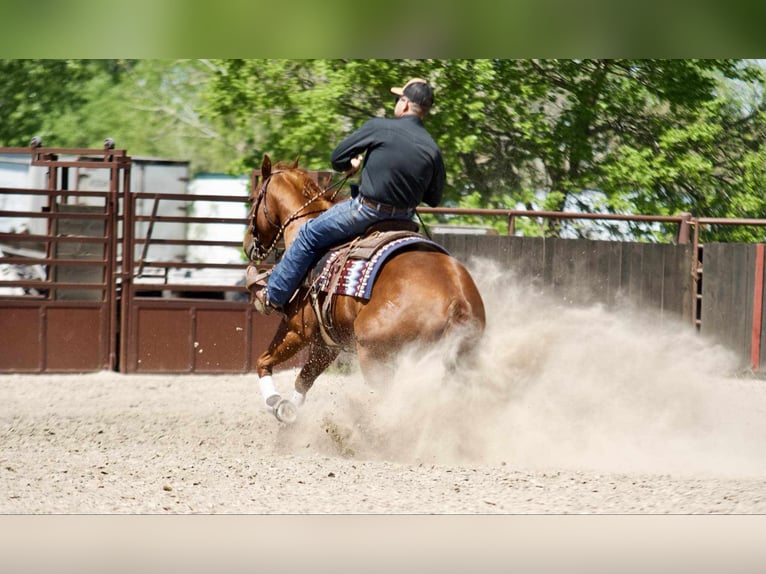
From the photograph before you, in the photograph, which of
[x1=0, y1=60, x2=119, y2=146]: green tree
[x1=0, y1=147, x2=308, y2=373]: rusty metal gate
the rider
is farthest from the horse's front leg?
[x1=0, y1=60, x2=119, y2=146]: green tree

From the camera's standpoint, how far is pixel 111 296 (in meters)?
11.1

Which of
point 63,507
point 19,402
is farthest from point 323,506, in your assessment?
point 19,402

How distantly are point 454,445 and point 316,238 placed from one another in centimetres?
157

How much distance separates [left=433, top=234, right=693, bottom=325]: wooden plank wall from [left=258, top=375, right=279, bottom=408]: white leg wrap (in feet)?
14.8

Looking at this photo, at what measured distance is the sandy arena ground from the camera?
5762mm

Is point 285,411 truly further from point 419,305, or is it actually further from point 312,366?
point 419,305

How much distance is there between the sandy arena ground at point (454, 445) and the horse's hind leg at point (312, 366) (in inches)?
6.0

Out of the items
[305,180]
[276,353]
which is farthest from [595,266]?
[276,353]

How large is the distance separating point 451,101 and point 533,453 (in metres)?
8.32

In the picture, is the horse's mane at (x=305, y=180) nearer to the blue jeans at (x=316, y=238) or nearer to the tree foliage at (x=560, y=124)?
the blue jeans at (x=316, y=238)

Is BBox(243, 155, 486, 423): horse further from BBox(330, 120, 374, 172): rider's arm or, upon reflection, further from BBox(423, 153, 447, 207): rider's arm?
BBox(330, 120, 374, 172): rider's arm

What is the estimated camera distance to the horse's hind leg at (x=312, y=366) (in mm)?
7668

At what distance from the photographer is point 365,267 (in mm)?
6652

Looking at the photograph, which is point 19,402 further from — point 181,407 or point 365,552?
point 365,552
